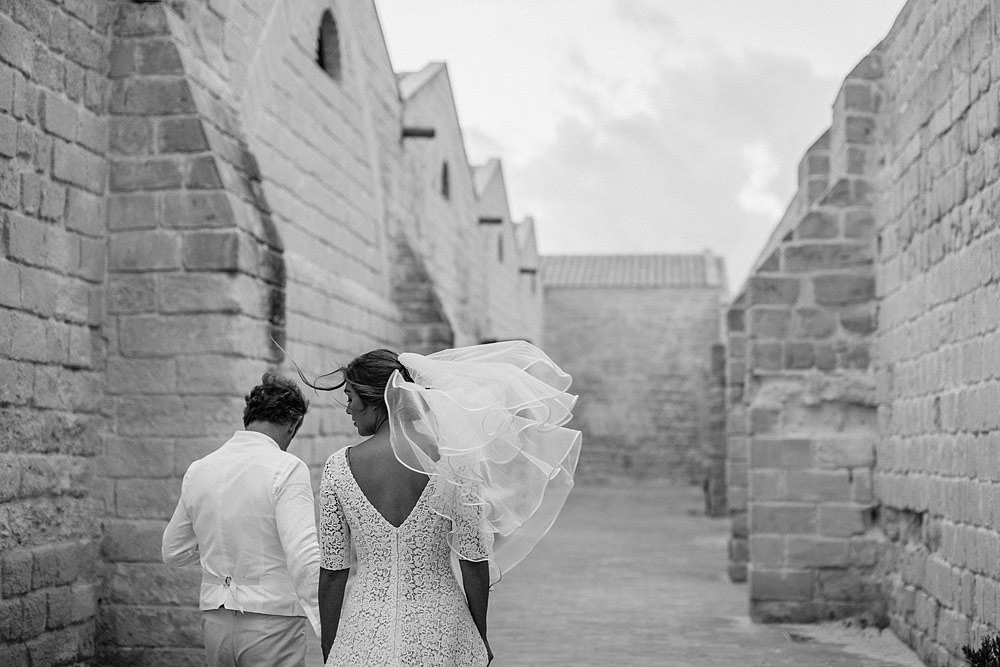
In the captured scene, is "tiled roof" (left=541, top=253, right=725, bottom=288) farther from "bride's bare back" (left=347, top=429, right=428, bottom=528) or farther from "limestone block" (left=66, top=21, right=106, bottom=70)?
"bride's bare back" (left=347, top=429, right=428, bottom=528)

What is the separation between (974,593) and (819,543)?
285 centimetres

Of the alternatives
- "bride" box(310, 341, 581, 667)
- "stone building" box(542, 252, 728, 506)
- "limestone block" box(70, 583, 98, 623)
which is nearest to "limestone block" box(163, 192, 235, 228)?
"limestone block" box(70, 583, 98, 623)

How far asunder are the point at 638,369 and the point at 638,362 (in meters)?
0.19

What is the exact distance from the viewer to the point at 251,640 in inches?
159

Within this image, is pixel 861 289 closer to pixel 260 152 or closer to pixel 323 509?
pixel 260 152

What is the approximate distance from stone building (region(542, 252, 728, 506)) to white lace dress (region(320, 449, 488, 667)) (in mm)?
26654

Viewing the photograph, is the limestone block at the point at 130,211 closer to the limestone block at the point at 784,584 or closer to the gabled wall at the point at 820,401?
the gabled wall at the point at 820,401

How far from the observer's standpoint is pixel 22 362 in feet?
19.4

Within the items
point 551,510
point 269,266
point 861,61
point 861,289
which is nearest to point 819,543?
point 861,289

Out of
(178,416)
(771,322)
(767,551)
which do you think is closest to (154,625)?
(178,416)

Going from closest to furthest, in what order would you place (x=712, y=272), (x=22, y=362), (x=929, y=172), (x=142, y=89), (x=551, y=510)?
1. (x=551, y=510)
2. (x=22, y=362)
3. (x=142, y=89)
4. (x=929, y=172)
5. (x=712, y=272)

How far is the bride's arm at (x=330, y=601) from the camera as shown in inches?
140

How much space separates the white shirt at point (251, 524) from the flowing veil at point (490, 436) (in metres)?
0.70

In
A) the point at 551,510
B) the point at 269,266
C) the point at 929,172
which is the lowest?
the point at 551,510
